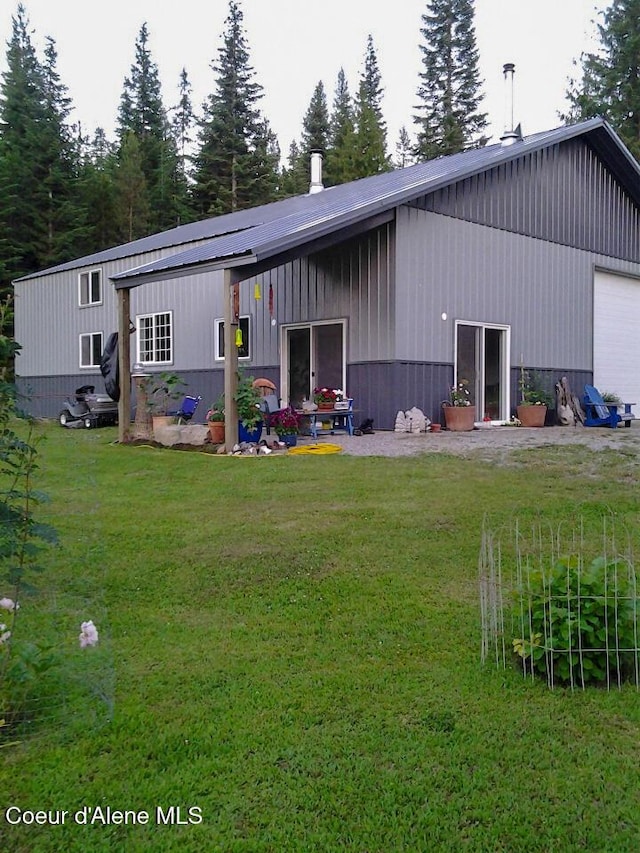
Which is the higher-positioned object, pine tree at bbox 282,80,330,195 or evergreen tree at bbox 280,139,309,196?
pine tree at bbox 282,80,330,195

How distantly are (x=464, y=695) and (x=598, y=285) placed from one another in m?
14.4

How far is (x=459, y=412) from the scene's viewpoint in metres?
11.4

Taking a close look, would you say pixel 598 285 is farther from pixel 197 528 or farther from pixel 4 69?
pixel 4 69

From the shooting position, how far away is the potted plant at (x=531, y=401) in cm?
1255

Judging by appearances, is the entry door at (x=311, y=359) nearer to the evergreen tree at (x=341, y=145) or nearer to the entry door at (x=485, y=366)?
the entry door at (x=485, y=366)

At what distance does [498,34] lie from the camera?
3162 centimetres

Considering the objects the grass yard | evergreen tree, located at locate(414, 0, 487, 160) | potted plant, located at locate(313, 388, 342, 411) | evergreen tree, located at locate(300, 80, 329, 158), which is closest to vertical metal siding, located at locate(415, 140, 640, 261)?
potted plant, located at locate(313, 388, 342, 411)

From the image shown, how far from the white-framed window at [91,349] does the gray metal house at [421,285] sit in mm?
246

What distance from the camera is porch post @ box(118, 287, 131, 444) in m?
10.5

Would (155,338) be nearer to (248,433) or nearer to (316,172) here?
(316,172)

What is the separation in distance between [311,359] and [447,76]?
2668 centimetres

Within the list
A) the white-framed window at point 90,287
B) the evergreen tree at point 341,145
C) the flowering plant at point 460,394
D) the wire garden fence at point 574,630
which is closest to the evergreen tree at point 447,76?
the evergreen tree at point 341,145

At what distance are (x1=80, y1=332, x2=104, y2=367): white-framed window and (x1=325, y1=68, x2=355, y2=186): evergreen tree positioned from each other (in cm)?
1617

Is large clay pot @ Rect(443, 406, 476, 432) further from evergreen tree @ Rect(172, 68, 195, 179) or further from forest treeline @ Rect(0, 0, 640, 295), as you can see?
evergreen tree @ Rect(172, 68, 195, 179)
